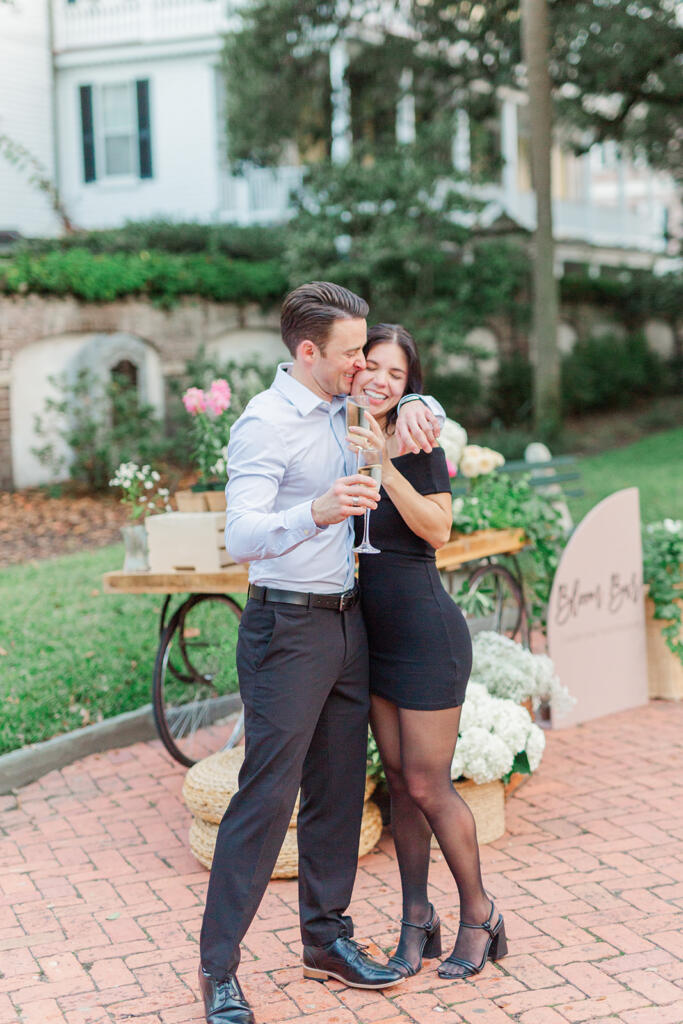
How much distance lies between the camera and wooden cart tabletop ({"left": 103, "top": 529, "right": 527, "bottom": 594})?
4938 mm

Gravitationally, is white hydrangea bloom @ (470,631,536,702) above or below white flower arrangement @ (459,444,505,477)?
below

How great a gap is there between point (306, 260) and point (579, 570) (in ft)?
35.6

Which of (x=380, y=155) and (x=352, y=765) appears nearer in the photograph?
(x=352, y=765)

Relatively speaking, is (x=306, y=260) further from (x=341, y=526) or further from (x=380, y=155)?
(x=341, y=526)

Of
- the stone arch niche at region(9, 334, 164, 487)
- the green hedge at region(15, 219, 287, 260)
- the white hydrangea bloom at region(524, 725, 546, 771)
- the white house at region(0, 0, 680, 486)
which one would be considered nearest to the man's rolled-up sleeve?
the white hydrangea bloom at region(524, 725, 546, 771)

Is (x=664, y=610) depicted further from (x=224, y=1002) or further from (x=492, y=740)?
(x=224, y=1002)

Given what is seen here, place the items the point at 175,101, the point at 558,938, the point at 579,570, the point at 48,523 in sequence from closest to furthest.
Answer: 1. the point at 558,938
2. the point at 579,570
3. the point at 48,523
4. the point at 175,101

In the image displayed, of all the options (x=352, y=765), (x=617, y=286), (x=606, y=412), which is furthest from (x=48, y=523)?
(x=617, y=286)

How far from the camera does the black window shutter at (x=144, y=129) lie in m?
21.3

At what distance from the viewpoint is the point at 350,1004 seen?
3.45 metres

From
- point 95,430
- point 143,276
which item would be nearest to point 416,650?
point 95,430

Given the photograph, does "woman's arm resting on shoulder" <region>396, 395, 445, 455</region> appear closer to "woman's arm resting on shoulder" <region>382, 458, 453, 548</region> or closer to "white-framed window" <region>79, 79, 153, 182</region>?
"woman's arm resting on shoulder" <region>382, 458, 453, 548</region>

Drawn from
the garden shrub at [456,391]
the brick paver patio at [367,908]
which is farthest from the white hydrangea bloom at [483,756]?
the garden shrub at [456,391]

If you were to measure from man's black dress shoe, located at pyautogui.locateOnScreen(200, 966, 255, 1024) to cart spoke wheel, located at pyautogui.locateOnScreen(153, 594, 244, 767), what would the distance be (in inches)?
84.7
